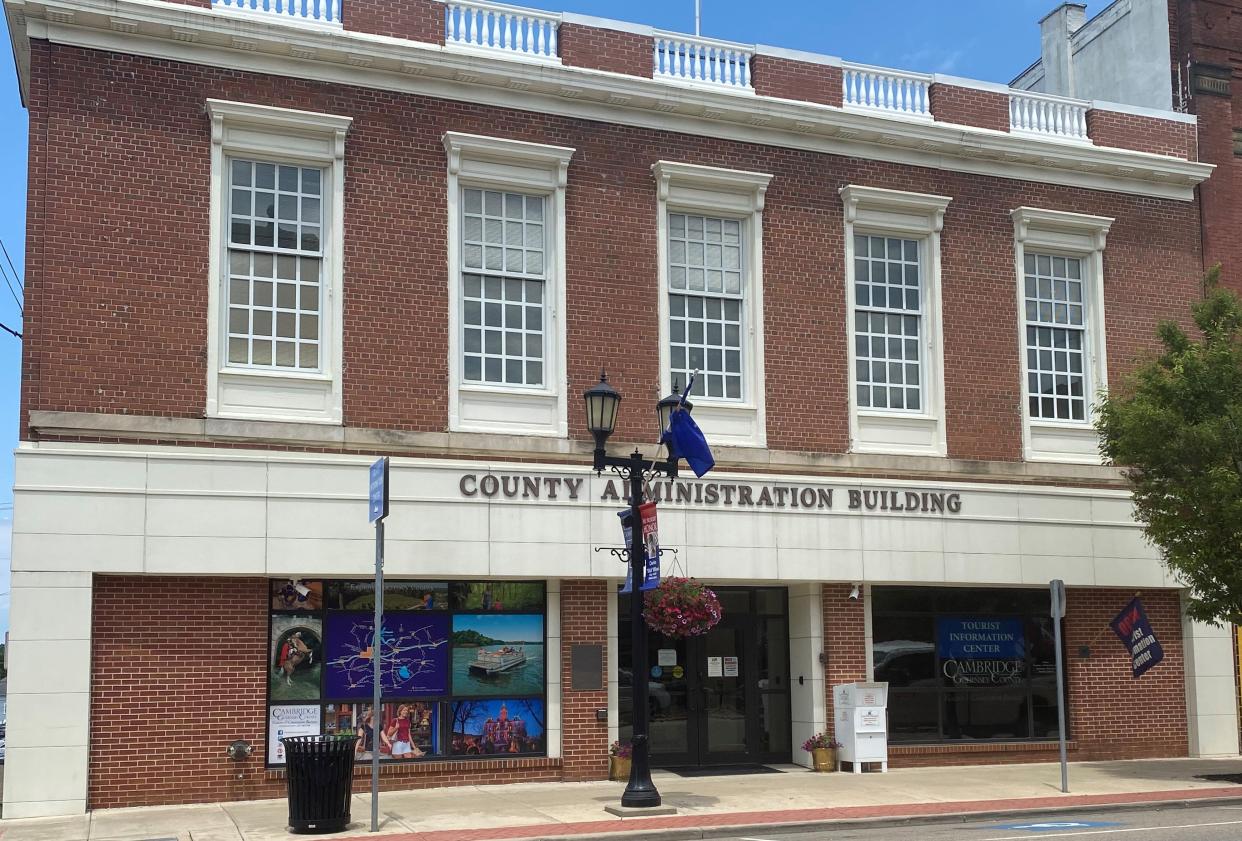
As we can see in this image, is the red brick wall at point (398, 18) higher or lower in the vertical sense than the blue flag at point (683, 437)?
higher

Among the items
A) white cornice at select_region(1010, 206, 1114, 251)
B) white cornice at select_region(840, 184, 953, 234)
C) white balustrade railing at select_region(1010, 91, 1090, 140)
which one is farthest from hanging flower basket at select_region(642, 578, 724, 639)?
white balustrade railing at select_region(1010, 91, 1090, 140)

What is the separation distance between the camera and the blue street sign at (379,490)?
14344 millimetres

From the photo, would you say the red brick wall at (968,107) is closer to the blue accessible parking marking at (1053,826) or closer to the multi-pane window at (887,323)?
the multi-pane window at (887,323)

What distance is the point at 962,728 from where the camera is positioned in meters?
21.0

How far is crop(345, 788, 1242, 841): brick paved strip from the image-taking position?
45.8 feet

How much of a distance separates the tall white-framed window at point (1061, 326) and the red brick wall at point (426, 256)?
0.31 meters

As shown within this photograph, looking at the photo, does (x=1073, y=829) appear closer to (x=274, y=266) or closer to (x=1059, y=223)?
(x=1059, y=223)

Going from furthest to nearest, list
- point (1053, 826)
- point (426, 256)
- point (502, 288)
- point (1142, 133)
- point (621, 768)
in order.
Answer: point (1142, 133), point (502, 288), point (426, 256), point (621, 768), point (1053, 826)

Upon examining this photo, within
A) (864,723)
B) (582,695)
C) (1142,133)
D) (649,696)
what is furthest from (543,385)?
(1142,133)

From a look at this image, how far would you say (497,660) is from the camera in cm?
1855

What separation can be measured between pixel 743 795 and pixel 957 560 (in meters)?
5.62

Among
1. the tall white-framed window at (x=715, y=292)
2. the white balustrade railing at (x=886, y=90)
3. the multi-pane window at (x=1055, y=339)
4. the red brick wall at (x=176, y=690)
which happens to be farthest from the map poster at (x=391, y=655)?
the white balustrade railing at (x=886, y=90)

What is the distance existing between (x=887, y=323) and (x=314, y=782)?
37.5 feet

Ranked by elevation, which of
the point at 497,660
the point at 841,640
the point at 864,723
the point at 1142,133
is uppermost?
the point at 1142,133
